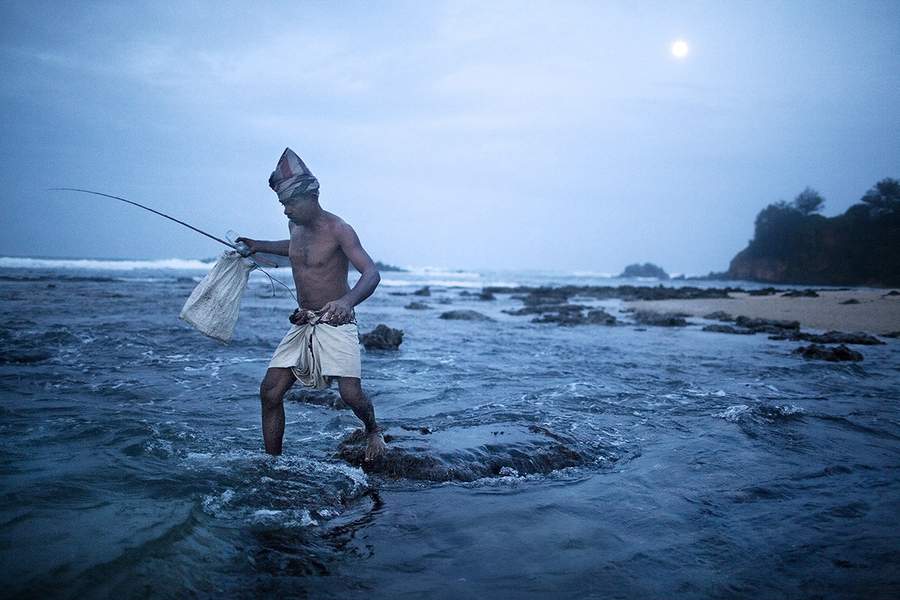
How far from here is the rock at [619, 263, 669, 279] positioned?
101 metres

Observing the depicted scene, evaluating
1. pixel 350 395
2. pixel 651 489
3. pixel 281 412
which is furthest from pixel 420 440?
pixel 651 489

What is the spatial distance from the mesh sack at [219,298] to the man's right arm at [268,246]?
0.14 metres

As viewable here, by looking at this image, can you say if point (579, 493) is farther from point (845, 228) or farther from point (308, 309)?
point (845, 228)

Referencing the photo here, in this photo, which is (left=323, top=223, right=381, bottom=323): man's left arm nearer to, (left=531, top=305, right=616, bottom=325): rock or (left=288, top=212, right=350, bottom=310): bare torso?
(left=288, top=212, right=350, bottom=310): bare torso

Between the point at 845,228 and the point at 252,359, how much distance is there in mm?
60885

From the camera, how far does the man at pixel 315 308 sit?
13.3 ft

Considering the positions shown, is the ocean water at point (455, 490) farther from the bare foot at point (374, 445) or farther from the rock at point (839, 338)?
the rock at point (839, 338)

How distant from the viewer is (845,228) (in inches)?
1998

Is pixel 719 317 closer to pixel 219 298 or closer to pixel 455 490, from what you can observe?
pixel 455 490

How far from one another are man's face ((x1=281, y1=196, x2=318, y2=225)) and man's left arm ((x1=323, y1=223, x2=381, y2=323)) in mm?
269

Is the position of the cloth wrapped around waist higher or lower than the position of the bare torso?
lower

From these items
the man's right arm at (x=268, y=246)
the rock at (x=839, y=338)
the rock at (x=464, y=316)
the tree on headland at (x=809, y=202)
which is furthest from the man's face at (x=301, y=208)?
the tree on headland at (x=809, y=202)

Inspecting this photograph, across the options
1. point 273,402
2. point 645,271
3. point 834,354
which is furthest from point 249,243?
point 645,271

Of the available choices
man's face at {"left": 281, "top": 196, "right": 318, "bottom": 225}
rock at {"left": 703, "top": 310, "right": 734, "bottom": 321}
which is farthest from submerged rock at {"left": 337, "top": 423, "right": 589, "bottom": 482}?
A: rock at {"left": 703, "top": 310, "right": 734, "bottom": 321}
